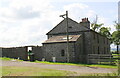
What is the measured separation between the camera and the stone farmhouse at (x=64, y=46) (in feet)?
87.5

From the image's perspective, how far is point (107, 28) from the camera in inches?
2517

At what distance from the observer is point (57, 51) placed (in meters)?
27.6

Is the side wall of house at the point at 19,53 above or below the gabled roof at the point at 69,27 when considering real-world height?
below

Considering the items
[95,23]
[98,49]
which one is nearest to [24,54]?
[98,49]

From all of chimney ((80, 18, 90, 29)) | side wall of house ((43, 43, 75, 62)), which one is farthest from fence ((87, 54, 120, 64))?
chimney ((80, 18, 90, 29))

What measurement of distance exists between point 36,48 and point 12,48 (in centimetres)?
503

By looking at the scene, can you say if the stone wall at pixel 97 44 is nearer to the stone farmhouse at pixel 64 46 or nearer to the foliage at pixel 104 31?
the stone farmhouse at pixel 64 46

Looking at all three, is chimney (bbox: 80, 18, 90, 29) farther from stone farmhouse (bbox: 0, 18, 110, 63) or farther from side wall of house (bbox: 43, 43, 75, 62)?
side wall of house (bbox: 43, 43, 75, 62)

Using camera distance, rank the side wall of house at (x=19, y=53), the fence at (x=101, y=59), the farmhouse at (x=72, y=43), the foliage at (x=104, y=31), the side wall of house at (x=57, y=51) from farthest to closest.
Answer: the foliage at (x=104, y=31) → the side wall of house at (x=19, y=53) → the farmhouse at (x=72, y=43) → the side wall of house at (x=57, y=51) → the fence at (x=101, y=59)

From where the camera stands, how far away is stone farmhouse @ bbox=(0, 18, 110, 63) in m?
26.7

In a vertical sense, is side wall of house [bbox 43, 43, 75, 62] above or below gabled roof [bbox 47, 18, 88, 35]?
below

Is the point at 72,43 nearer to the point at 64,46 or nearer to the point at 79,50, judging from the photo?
the point at 64,46

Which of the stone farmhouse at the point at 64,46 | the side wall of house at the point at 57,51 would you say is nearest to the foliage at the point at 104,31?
the stone farmhouse at the point at 64,46

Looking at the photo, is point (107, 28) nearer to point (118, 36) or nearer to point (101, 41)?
point (118, 36)
